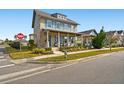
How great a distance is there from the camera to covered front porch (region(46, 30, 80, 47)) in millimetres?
35000

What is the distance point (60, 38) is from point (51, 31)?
4869 millimetres

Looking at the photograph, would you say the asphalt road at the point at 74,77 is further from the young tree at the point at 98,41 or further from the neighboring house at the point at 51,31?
the young tree at the point at 98,41

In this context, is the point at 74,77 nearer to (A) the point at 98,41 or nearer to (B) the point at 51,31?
(B) the point at 51,31

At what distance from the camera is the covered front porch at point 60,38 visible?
3500 cm

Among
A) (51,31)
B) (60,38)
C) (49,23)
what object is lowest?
(60,38)

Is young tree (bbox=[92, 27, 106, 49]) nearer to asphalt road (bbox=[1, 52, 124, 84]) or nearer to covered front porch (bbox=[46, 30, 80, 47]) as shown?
covered front porch (bbox=[46, 30, 80, 47])

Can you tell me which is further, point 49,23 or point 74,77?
point 49,23

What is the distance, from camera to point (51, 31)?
33.2 m

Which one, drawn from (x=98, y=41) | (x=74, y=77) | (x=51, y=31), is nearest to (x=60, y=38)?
(x=51, y=31)

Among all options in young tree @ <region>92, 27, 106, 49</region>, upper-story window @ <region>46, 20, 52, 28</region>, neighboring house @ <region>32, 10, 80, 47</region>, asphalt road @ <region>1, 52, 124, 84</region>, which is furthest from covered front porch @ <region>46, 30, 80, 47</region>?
asphalt road @ <region>1, 52, 124, 84</region>

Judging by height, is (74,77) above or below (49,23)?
below

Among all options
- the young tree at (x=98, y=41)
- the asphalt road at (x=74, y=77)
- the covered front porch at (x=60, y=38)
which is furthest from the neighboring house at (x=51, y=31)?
the asphalt road at (x=74, y=77)

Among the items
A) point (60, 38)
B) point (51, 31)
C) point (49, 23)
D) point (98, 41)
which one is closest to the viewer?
point (51, 31)
